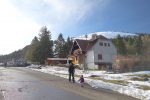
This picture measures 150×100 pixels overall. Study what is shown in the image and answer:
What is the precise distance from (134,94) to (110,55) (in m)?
51.6

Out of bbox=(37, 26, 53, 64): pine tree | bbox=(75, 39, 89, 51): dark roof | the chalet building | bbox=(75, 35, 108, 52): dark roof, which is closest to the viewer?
the chalet building

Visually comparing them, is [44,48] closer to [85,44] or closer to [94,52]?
[85,44]

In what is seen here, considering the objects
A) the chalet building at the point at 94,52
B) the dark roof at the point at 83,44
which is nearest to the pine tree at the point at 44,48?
the chalet building at the point at 94,52

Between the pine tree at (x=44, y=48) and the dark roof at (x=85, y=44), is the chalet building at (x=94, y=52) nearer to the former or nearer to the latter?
the dark roof at (x=85, y=44)

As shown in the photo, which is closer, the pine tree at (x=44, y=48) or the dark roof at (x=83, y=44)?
the dark roof at (x=83, y=44)

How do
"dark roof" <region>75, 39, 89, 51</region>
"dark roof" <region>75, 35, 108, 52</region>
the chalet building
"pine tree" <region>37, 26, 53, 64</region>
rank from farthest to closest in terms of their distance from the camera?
"pine tree" <region>37, 26, 53, 64</region>
"dark roof" <region>75, 35, 108, 52</region>
"dark roof" <region>75, 39, 89, 51</region>
the chalet building

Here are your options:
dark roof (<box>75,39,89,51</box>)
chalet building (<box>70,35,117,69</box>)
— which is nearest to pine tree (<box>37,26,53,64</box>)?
chalet building (<box>70,35,117,69</box>)

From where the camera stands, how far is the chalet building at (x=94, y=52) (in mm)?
67125

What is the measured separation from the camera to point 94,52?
66.9m

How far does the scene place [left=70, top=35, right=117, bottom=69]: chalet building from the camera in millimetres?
67125

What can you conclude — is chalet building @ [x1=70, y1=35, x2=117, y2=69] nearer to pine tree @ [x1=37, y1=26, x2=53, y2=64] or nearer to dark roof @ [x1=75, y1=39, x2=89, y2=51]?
dark roof @ [x1=75, y1=39, x2=89, y2=51]

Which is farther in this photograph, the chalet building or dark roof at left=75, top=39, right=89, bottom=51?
dark roof at left=75, top=39, right=89, bottom=51

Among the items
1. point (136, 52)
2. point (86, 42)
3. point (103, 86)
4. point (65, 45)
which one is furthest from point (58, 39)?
point (103, 86)

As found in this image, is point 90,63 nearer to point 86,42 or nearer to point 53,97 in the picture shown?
point 86,42
